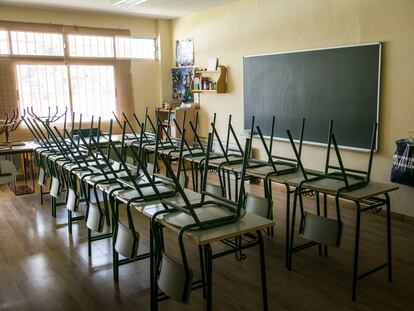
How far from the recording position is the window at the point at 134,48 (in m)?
7.64

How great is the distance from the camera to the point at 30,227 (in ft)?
14.4

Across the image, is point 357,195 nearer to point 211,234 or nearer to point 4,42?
point 211,234

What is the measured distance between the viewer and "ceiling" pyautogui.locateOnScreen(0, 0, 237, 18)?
6312 mm

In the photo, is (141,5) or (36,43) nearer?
(141,5)

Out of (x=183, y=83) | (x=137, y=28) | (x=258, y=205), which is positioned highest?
(x=137, y=28)

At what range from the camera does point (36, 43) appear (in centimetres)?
683

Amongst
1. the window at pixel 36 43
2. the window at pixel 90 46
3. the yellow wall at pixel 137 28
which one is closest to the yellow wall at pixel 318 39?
the yellow wall at pixel 137 28

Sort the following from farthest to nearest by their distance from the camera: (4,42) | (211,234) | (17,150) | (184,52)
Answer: (184,52) < (4,42) < (17,150) < (211,234)

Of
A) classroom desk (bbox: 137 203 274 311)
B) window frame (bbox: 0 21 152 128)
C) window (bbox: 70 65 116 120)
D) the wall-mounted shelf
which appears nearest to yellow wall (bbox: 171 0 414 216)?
the wall-mounted shelf

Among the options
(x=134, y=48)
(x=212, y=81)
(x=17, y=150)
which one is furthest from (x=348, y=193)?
(x=134, y=48)

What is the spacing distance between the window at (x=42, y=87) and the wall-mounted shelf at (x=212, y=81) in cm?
228

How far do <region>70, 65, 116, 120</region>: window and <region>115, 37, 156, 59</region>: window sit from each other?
14.8 inches

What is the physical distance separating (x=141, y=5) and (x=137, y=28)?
124 cm

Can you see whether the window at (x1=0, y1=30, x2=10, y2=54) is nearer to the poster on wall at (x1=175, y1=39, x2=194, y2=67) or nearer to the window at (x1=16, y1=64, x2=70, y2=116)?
the window at (x1=16, y1=64, x2=70, y2=116)
